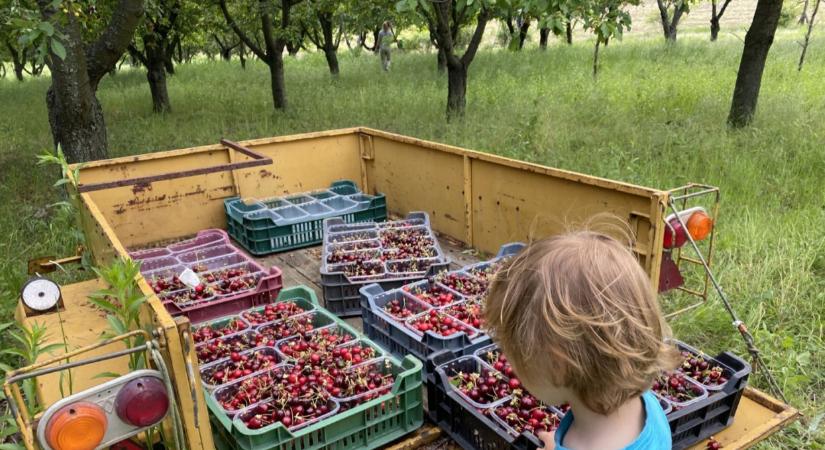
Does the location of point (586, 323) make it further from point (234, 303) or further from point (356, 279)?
point (234, 303)

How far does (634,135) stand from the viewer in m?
8.26

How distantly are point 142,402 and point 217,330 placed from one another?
1935 mm

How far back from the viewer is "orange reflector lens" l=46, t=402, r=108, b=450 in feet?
5.54

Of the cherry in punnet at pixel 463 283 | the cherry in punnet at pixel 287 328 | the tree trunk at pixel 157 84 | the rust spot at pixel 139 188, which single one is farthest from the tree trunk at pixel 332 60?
the cherry in punnet at pixel 287 328

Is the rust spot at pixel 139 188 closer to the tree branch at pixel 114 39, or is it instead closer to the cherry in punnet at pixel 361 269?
the tree branch at pixel 114 39

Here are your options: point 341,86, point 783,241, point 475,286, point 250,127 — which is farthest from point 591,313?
point 341,86

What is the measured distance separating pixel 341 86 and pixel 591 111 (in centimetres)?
813

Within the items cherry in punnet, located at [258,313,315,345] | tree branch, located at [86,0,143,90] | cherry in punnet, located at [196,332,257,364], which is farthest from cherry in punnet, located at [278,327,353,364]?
tree branch, located at [86,0,143,90]

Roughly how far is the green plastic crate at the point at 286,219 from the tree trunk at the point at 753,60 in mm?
5760

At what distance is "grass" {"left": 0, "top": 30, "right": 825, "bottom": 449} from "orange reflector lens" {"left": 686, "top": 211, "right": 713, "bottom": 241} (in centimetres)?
96

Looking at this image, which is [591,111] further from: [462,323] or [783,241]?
[462,323]

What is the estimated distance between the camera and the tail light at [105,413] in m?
1.69

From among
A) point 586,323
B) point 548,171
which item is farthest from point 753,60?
point 586,323

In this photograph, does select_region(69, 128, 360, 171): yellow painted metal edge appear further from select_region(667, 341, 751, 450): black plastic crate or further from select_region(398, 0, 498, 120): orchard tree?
select_region(667, 341, 751, 450): black plastic crate
